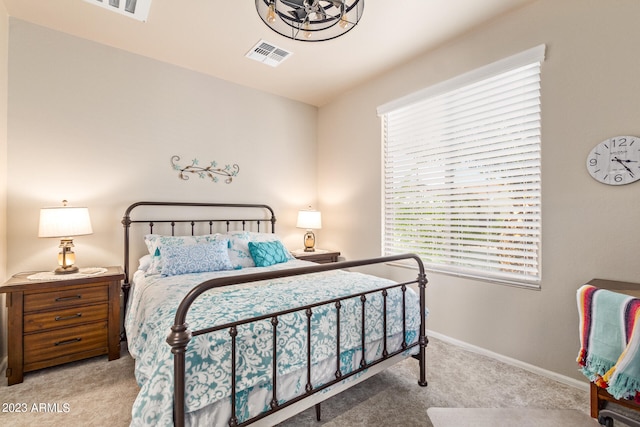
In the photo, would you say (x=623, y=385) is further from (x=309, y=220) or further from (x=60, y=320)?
(x=60, y=320)

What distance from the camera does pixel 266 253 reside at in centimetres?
294

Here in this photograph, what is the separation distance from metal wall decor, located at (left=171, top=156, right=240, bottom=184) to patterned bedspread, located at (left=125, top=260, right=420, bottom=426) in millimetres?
1451

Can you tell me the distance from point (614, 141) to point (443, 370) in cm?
195

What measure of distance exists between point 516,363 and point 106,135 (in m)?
4.08

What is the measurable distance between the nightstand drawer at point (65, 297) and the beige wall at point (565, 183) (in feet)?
9.69

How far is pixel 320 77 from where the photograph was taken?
3.45 meters

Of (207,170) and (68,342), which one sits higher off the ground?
(207,170)

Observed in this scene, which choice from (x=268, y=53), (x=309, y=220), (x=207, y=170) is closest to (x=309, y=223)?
(x=309, y=220)

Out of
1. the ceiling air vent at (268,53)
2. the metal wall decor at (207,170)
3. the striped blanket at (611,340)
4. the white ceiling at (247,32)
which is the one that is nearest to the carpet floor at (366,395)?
the striped blanket at (611,340)

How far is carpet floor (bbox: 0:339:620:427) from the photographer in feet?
5.71

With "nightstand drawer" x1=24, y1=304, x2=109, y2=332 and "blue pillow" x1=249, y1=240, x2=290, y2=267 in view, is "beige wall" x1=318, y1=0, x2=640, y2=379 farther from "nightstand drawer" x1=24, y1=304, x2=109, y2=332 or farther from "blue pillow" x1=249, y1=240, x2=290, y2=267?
"nightstand drawer" x1=24, y1=304, x2=109, y2=332

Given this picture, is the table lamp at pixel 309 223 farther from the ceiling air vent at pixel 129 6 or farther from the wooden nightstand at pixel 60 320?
the ceiling air vent at pixel 129 6

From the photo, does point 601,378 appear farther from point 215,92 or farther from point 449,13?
point 215,92

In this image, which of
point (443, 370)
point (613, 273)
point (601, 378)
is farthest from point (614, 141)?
point (443, 370)
